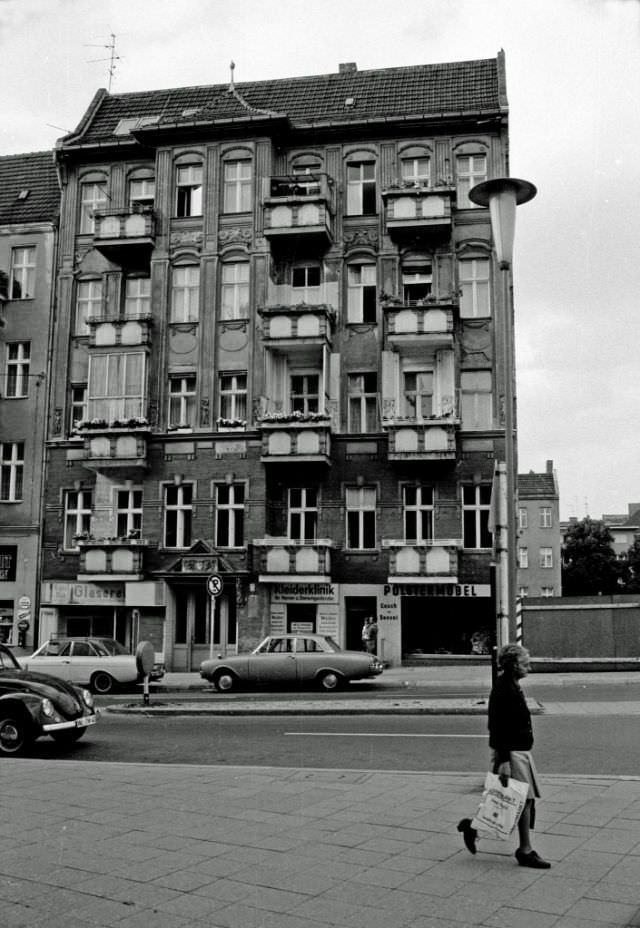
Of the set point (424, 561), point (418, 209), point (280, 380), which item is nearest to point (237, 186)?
point (418, 209)

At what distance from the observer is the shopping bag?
689 centimetres

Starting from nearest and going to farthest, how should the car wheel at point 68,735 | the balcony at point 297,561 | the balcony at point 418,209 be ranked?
the car wheel at point 68,735, the balcony at point 297,561, the balcony at point 418,209

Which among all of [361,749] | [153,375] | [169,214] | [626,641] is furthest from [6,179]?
[361,749]

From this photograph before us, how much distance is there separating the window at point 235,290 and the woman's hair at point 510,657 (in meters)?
27.1

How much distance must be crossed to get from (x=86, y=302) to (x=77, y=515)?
307 inches

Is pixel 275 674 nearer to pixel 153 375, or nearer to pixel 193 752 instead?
pixel 193 752

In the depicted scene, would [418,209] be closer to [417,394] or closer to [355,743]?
[417,394]

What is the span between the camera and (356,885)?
6.37 metres

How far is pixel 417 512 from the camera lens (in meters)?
32.1

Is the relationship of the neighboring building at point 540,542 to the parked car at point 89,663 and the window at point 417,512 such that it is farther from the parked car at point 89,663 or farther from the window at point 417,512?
the parked car at point 89,663

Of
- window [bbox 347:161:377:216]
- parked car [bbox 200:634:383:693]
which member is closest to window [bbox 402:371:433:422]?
window [bbox 347:161:377:216]

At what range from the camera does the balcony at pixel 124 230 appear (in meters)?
34.1

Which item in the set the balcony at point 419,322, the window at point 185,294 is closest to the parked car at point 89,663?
the window at point 185,294

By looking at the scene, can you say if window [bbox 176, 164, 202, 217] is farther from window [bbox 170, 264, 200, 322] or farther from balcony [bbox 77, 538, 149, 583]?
balcony [bbox 77, 538, 149, 583]
